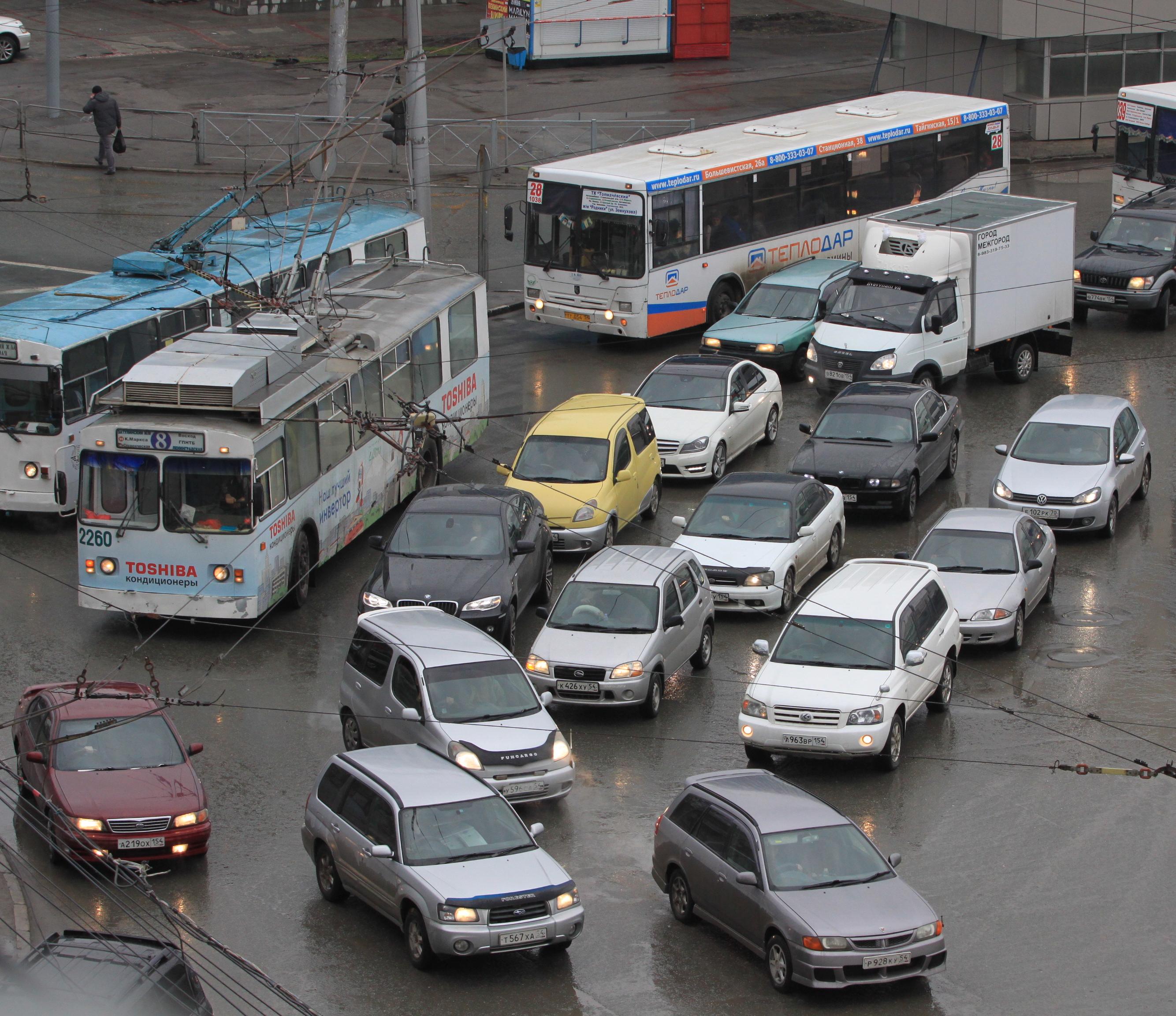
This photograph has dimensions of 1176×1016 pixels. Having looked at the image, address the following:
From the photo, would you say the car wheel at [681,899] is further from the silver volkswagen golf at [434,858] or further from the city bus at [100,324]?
the city bus at [100,324]

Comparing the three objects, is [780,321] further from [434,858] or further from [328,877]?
[434,858]

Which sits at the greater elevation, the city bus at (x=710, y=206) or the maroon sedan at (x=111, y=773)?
the city bus at (x=710, y=206)

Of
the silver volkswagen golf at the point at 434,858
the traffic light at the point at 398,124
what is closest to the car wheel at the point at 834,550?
the silver volkswagen golf at the point at 434,858

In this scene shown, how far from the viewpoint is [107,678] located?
19984mm

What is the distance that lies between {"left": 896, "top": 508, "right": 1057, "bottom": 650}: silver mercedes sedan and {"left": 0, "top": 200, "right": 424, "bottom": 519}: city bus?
881 cm

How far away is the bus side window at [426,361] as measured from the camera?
84.3 ft

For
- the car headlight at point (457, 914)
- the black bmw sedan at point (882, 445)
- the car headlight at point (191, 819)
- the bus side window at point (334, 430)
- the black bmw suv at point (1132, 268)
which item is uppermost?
the black bmw suv at point (1132, 268)

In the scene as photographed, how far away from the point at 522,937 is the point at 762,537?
30.7 feet

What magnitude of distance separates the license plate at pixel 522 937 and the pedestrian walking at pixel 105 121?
100 feet

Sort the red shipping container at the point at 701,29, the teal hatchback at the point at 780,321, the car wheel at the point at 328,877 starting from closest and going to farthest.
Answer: the car wheel at the point at 328,877 → the teal hatchback at the point at 780,321 → the red shipping container at the point at 701,29

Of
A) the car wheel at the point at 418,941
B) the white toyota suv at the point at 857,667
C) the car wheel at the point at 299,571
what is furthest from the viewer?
the car wheel at the point at 299,571

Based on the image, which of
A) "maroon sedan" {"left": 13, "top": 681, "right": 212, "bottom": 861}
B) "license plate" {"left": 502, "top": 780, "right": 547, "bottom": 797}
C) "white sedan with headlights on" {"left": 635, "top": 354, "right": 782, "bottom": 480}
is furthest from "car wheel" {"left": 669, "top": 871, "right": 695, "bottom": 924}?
"white sedan with headlights on" {"left": 635, "top": 354, "right": 782, "bottom": 480}

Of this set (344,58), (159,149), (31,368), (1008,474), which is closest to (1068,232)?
(1008,474)

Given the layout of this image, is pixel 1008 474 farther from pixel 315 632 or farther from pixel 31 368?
pixel 31 368
